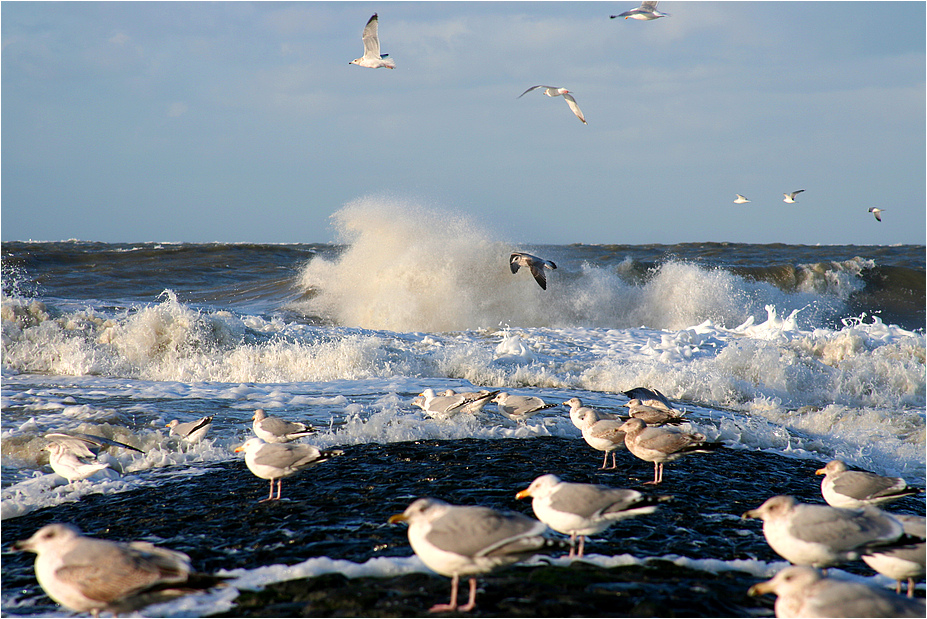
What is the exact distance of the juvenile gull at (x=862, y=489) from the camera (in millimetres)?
4381

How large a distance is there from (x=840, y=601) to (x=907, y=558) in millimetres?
893

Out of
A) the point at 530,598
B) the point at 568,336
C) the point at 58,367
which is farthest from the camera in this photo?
the point at 568,336

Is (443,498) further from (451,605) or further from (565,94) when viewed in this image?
(565,94)

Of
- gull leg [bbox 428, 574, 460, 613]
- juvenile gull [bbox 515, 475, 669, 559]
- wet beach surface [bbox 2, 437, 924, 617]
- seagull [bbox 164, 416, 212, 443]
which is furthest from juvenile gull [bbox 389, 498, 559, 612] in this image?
seagull [bbox 164, 416, 212, 443]

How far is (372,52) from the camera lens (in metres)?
11.3

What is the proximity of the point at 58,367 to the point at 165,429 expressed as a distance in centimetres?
583

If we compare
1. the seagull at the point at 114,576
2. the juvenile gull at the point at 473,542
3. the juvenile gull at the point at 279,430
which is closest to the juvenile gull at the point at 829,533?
the juvenile gull at the point at 473,542

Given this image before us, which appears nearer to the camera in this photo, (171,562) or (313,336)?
(171,562)

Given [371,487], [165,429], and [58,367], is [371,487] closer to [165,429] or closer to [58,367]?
[165,429]

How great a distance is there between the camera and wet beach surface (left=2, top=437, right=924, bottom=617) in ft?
11.3

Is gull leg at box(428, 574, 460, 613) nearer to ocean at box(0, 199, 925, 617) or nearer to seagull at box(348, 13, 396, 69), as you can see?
ocean at box(0, 199, 925, 617)

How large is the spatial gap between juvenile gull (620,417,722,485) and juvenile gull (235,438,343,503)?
2627 millimetres

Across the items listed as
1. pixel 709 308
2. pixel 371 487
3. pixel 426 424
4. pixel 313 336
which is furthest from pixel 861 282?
pixel 371 487

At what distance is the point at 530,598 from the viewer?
3.40 m
